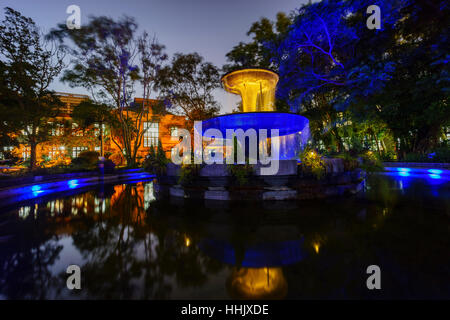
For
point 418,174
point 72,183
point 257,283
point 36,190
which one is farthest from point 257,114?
point 418,174

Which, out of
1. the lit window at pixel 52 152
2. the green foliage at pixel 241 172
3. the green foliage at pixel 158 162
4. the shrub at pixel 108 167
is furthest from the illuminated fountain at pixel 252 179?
the lit window at pixel 52 152

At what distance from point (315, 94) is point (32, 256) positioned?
26.4 meters

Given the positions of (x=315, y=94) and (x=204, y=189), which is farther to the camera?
(x=315, y=94)

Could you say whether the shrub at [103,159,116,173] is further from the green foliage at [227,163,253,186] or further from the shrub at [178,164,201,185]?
the green foliage at [227,163,253,186]

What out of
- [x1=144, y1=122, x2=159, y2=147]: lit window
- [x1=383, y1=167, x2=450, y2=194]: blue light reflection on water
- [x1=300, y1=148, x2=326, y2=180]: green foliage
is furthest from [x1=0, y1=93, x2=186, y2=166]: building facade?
[x1=383, y1=167, x2=450, y2=194]: blue light reflection on water

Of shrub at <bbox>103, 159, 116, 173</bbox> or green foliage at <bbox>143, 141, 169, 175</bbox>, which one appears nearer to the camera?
green foliage at <bbox>143, 141, 169, 175</bbox>

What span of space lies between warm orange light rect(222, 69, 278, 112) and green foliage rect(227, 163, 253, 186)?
18.8 ft

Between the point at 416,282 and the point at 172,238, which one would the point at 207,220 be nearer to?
the point at 172,238

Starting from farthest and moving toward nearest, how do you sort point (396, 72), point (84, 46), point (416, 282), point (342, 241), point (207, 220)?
point (84, 46), point (396, 72), point (207, 220), point (342, 241), point (416, 282)

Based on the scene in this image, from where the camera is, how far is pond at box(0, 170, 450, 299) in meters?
1.99

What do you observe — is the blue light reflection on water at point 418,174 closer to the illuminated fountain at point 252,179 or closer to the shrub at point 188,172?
the illuminated fountain at point 252,179

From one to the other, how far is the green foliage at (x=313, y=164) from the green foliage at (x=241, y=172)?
1800 millimetres
